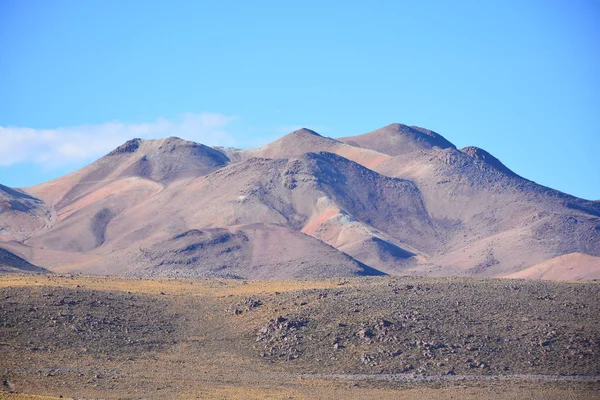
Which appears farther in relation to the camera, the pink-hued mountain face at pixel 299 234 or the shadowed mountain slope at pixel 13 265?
the pink-hued mountain face at pixel 299 234

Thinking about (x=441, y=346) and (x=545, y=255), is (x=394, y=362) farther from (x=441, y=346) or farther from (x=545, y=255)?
(x=545, y=255)

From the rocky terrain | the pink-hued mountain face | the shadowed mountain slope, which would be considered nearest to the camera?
the rocky terrain

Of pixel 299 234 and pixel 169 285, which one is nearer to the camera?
pixel 169 285

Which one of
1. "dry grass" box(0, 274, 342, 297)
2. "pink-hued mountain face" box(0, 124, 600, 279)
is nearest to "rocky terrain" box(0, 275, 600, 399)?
"dry grass" box(0, 274, 342, 297)

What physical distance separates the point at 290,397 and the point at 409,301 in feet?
68.0

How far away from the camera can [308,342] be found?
6900cm

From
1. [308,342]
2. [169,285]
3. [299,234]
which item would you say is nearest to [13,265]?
[169,285]

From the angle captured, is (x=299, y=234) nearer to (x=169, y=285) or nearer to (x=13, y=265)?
(x=13, y=265)

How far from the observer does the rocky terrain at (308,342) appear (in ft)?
199

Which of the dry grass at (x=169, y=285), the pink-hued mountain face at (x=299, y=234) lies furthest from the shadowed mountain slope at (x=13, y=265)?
the pink-hued mountain face at (x=299, y=234)

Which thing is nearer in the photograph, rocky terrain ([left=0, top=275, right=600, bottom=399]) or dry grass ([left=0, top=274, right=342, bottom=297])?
rocky terrain ([left=0, top=275, right=600, bottom=399])

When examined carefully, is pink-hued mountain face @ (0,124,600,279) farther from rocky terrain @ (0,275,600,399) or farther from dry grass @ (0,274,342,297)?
rocky terrain @ (0,275,600,399)

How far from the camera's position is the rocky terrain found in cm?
6072

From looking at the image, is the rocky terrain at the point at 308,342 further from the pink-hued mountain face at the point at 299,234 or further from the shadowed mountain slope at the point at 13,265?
the pink-hued mountain face at the point at 299,234
